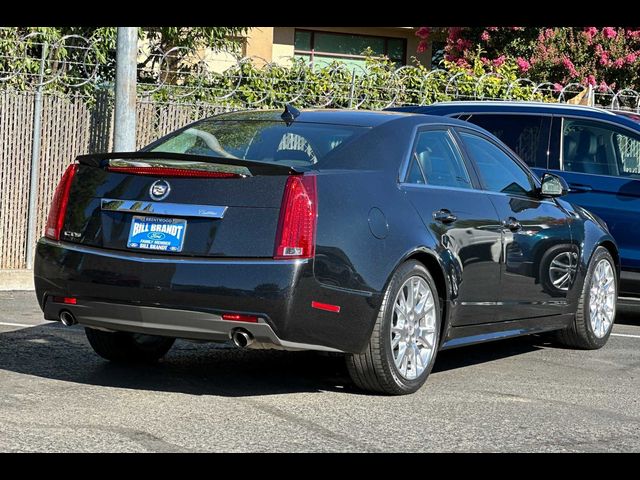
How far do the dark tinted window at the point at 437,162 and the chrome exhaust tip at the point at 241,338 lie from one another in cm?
144

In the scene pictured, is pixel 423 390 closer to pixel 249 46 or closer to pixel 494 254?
pixel 494 254

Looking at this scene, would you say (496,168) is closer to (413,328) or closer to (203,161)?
(413,328)

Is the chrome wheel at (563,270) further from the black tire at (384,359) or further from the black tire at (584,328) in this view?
the black tire at (384,359)

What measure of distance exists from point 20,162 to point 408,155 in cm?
668

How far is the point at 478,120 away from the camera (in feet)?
37.7

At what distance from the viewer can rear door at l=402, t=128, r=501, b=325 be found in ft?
23.9

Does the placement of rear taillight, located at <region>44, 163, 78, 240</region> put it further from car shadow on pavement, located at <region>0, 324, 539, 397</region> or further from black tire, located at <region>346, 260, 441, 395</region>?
black tire, located at <region>346, 260, 441, 395</region>

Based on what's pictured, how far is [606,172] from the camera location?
35.9 feet

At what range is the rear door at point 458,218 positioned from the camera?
7281mm

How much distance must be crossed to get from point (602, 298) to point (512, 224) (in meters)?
1.63

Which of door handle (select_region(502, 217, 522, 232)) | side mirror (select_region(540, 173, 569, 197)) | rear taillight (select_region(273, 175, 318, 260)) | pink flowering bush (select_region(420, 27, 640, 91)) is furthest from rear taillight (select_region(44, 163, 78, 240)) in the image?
pink flowering bush (select_region(420, 27, 640, 91))

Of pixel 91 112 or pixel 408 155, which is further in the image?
pixel 91 112
